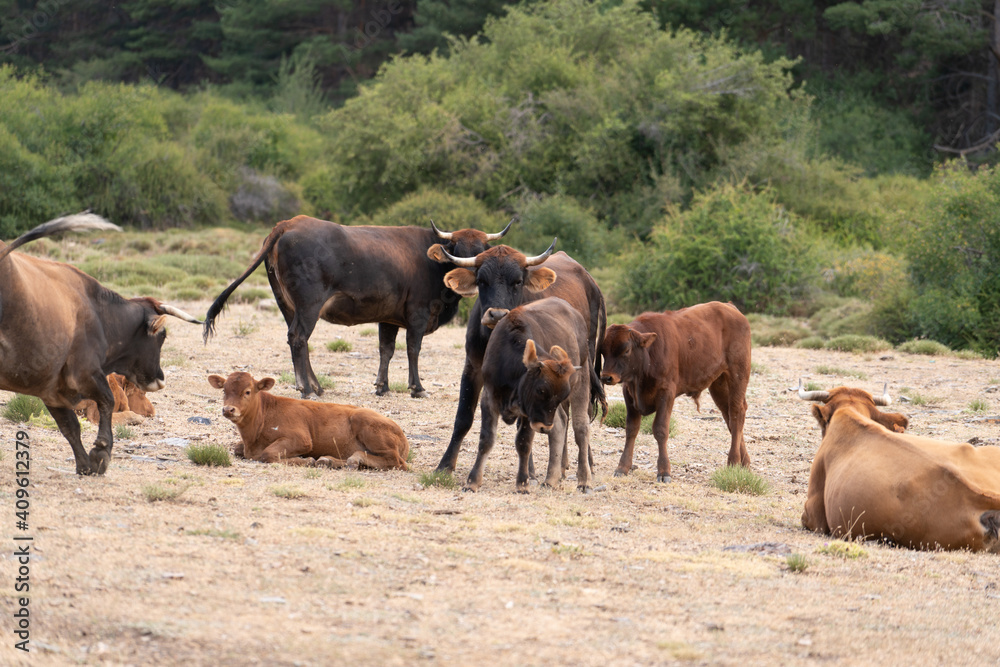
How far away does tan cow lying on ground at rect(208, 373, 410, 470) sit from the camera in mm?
8500

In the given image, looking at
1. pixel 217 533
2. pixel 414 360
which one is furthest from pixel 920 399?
pixel 217 533

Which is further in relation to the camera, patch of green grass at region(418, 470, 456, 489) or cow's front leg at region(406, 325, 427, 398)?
cow's front leg at region(406, 325, 427, 398)

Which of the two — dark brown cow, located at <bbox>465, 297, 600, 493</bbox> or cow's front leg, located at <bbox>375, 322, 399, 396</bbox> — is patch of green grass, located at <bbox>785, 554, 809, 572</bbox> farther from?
cow's front leg, located at <bbox>375, 322, 399, 396</bbox>

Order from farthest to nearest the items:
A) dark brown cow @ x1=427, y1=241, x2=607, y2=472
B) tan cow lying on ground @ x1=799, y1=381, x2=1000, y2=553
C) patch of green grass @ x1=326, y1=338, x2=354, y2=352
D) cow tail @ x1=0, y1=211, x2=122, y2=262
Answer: patch of green grass @ x1=326, y1=338, x2=354, y2=352 → dark brown cow @ x1=427, y1=241, x2=607, y2=472 → tan cow lying on ground @ x1=799, y1=381, x2=1000, y2=553 → cow tail @ x1=0, y1=211, x2=122, y2=262

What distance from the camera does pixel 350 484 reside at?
749cm

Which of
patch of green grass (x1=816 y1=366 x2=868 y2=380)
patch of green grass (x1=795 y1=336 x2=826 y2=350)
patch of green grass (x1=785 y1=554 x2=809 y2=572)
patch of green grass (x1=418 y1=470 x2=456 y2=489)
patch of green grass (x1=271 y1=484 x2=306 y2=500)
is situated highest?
patch of green grass (x1=785 y1=554 x2=809 y2=572)

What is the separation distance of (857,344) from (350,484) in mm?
12859

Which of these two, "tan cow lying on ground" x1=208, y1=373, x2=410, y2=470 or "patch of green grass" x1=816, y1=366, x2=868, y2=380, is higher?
"tan cow lying on ground" x1=208, y1=373, x2=410, y2=470

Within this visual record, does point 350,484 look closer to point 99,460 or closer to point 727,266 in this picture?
point 99,460

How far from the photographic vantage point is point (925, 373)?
15.7 meters

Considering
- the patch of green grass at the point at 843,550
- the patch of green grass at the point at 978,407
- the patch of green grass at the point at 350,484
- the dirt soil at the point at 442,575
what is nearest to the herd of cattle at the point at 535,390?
the dirt soil at the point at 442,575

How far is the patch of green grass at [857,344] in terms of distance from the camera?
706 inches

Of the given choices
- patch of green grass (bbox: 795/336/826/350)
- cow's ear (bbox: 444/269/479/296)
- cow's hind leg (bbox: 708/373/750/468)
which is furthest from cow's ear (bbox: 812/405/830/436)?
patch of green grass (bbox: 795/336/826/350)

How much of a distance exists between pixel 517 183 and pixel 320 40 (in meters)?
23.1
